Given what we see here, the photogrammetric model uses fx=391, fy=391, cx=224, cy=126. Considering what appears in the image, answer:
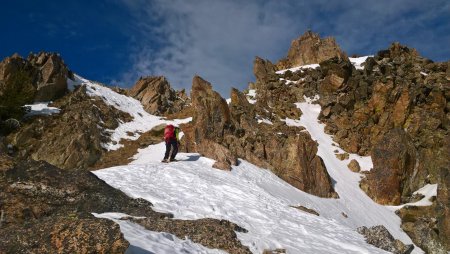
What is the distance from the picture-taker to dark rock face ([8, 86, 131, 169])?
34.1 m

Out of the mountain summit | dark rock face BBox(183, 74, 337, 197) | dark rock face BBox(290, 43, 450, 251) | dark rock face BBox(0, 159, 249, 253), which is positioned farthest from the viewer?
dark rock face BBox(290, 43, 450, 251)

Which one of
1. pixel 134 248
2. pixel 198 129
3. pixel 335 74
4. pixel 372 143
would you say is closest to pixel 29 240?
pixel 134 248

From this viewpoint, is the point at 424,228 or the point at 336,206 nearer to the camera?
the point at 424,228

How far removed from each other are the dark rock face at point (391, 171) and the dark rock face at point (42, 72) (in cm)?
3650

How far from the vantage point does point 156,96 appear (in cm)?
6091

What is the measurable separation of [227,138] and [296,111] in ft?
66.3

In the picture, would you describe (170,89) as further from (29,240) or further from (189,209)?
(29,240)

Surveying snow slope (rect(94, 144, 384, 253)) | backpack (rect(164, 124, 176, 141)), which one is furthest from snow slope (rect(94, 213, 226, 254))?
backpack (rect(164, 124, 176, 141))

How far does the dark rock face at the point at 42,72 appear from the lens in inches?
1802

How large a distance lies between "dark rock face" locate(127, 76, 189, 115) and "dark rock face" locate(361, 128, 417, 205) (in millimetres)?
32433

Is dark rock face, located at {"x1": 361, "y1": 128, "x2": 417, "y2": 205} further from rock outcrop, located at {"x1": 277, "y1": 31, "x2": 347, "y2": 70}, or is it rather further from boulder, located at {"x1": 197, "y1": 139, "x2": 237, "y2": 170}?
rock outcrop, located at {"x1": 277, "y1": 31, "x2": 347, "y2": 70}

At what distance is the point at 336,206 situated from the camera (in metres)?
29.3

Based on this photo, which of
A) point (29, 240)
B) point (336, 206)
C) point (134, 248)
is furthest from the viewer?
point (336, 206)

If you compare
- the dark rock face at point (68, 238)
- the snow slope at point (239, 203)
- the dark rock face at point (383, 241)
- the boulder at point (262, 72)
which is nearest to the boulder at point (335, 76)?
the boulder at point (262, 72)
